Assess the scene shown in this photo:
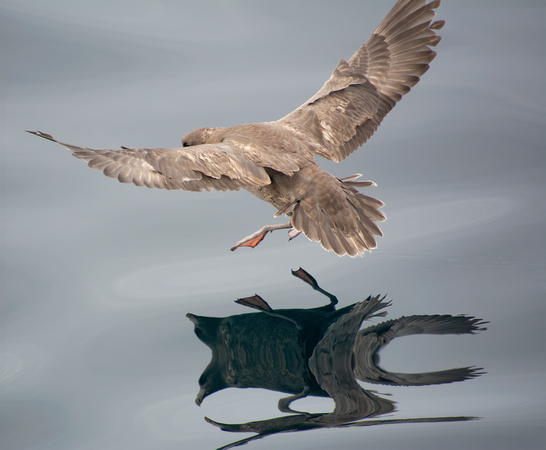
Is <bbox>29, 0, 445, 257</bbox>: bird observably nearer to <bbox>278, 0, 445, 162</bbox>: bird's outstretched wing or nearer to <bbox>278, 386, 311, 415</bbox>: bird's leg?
<bbox>278, 0, 445, 162</bbox>: bird's outstretched wing

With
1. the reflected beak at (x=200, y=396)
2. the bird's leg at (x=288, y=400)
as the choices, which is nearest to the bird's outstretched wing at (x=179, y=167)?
the reflected beak at (x=200, y=396)

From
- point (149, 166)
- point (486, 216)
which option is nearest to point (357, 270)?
point (486, 216)

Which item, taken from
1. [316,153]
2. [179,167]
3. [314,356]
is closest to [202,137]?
[316,153]

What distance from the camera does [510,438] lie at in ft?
11.3

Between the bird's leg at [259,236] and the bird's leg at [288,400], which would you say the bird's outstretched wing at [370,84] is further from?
the bird's leg at [288,400]

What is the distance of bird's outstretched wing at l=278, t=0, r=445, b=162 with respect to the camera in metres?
5.52

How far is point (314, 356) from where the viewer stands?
3.94m

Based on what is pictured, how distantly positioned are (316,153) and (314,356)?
1.79 metres

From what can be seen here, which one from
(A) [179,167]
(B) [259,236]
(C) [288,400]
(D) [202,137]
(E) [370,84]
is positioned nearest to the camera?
(C) [288,400]

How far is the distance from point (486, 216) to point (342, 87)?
4.66 ft

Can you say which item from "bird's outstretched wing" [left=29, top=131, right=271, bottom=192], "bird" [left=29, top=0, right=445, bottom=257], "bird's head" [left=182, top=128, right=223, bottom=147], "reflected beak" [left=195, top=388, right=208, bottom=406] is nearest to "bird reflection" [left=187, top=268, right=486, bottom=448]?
"reflected beak" [left=195, top=388, right=208, bottom=406]

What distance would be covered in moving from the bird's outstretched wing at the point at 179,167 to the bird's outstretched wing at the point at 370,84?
0.87 m

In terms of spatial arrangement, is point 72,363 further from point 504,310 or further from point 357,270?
point 504,310

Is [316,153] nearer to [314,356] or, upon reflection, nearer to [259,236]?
[259,236]
